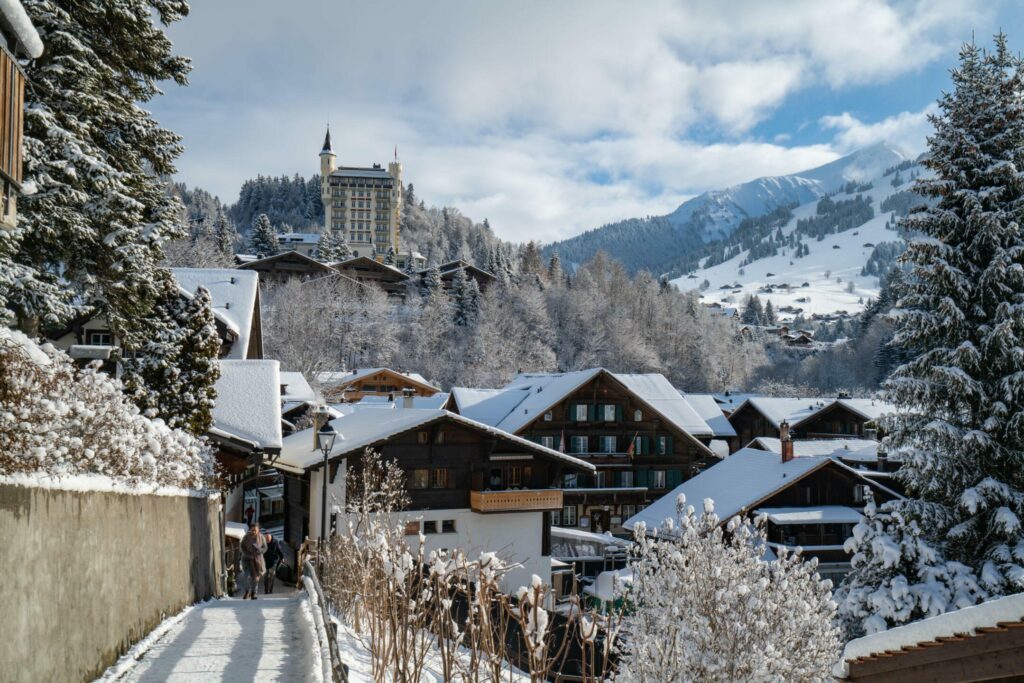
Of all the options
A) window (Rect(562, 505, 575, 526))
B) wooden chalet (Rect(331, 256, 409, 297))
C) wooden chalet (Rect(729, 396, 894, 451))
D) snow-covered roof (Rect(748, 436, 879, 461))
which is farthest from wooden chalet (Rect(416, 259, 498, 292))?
snow-covered roof (Rect(748, 436, 879, 461))

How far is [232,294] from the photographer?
104ft

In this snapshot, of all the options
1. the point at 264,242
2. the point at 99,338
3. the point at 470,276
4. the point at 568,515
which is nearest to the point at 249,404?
the point at 99,338

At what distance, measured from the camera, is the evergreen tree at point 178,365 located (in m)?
18.9

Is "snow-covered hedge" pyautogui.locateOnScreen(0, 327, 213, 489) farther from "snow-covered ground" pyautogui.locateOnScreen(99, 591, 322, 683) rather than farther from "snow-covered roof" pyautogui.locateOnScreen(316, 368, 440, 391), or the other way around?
"snow-covered roof" pyautogui.locateOnScreen(316, 368, 440, 391)

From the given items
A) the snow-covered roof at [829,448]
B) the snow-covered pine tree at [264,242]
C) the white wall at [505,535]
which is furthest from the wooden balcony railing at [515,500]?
the snow-covered pine tree at [264,242]

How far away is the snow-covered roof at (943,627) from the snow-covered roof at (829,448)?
33241 millimetres

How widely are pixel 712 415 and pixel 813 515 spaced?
104 feet

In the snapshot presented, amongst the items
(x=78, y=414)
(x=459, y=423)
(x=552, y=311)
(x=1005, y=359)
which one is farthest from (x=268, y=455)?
(x=552, y=311)

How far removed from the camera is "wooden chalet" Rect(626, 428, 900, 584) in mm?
34344

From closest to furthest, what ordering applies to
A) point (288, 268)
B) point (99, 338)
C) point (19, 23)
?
1. point (19, 23)
2. point (99, 338)
3. point (288, 268)

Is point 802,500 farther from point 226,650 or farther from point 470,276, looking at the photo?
point 470,276

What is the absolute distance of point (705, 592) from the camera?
1455 cm

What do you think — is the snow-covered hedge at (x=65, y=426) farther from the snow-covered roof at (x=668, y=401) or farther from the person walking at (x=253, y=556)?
the snow-covered roof at (x=668, y=401)

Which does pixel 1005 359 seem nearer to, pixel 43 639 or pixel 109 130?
pixel 43 639
